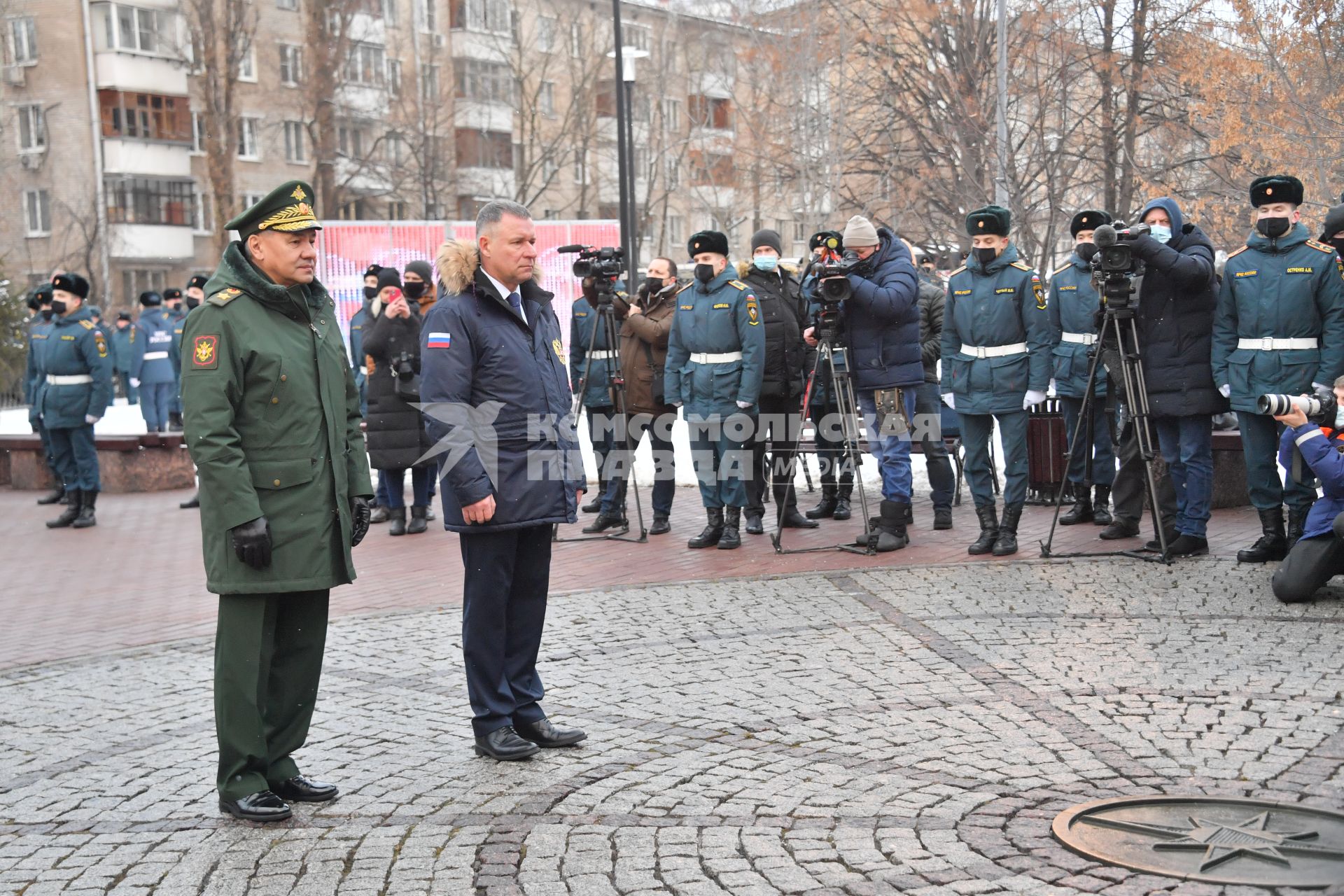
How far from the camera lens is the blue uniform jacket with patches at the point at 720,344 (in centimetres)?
1075

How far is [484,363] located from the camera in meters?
5.93

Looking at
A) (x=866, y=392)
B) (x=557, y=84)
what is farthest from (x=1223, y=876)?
(x=557, y=84)

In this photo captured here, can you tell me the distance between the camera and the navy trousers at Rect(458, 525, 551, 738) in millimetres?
5898

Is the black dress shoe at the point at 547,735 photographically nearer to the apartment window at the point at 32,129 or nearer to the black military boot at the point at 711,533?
the black military boot at the point at 711,533

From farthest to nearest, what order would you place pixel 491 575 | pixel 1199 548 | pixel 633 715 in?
pixel 1199 548 < pixel 633 715 < pixel 491 575

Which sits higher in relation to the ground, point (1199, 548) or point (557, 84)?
point (557, 84)

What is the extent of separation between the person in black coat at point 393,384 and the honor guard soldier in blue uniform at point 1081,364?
16.5 ft

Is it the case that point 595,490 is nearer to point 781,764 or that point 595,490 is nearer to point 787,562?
point 787,562

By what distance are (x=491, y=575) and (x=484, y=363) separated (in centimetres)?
85

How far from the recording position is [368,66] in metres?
49.6

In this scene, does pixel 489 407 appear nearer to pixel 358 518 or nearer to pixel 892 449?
pixel 358 518

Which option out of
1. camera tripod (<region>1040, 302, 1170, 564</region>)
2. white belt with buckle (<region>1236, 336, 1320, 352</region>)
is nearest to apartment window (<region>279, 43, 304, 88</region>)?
camera tripod (<region>1040, 302, 1170, 564</region>)

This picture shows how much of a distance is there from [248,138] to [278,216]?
48703mm

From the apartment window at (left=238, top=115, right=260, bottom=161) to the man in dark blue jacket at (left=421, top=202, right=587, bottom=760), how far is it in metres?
48.0
